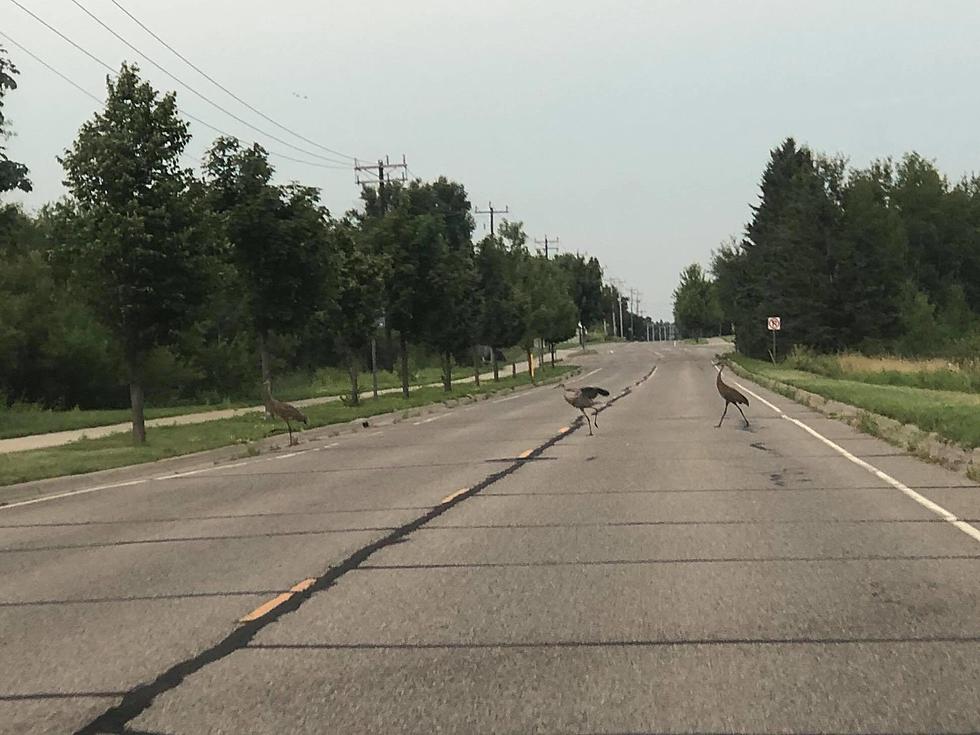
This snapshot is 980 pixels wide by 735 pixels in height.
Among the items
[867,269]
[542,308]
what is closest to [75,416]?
[542,308]

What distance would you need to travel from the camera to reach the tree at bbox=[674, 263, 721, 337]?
598 ft

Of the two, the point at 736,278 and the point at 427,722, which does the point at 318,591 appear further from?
the point at 736,278

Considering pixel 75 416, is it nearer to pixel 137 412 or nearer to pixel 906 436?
pixel 137 412

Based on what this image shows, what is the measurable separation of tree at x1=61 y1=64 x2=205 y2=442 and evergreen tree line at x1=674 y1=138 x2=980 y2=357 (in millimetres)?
44405

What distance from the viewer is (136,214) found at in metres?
21.0

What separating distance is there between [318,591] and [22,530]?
5.41m

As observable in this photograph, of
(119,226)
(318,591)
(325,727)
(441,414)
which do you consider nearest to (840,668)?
(325,727)

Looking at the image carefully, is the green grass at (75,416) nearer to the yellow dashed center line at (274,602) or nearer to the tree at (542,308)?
the tree at (542,308)

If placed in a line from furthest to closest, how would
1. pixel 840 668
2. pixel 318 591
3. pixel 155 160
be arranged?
pixel 155 160 → pixel 318 591 → pixel 840 668

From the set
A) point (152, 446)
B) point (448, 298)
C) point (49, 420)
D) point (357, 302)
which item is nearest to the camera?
point (152, 446)

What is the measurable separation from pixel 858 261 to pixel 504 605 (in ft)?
253

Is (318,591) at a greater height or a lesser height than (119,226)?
lesser

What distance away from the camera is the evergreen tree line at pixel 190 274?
847 inches

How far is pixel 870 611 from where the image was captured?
701 cm
